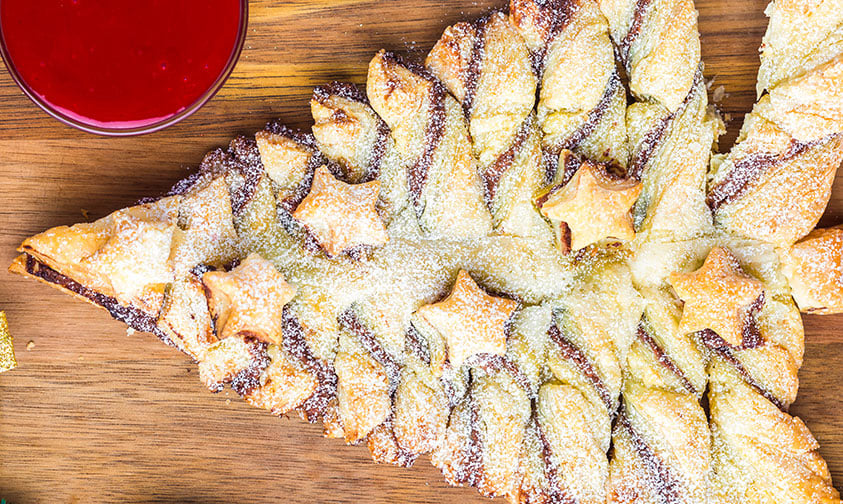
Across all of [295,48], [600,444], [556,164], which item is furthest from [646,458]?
[295,48]

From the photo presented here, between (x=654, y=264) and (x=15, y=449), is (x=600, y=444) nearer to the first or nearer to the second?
(x=654, y=264)

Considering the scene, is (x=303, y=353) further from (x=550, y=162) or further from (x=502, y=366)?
(x=550, y=162)

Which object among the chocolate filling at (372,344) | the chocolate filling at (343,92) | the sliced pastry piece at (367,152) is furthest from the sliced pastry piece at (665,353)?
the chocolate filling at (343,92)

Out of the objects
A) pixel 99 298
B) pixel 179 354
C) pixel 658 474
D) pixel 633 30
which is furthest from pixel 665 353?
pixel 99 298

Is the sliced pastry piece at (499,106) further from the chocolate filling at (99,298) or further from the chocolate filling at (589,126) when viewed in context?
the chocolate filling at (99,298)

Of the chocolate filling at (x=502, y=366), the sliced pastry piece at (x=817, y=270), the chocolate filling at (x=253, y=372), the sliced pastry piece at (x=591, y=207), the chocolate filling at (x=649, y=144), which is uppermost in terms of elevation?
the chocolate filling at (x=649, y=144)
